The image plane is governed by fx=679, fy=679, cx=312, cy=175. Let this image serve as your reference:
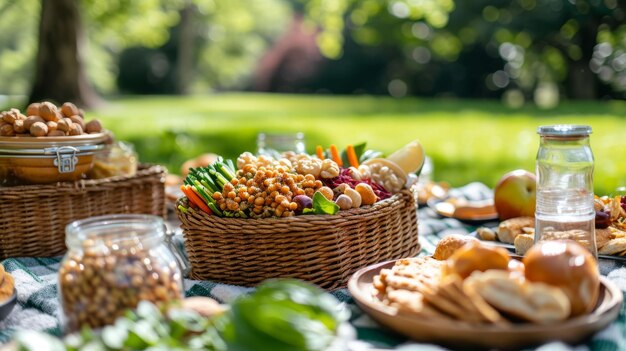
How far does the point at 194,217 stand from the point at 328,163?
0.38m

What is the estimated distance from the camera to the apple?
2232mm

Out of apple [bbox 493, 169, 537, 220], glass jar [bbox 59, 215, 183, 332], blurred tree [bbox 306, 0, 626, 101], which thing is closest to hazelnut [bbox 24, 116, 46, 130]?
glass jar [bbox 59, 215, 183, 332]

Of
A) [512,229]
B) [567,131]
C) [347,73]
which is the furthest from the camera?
[347,73]

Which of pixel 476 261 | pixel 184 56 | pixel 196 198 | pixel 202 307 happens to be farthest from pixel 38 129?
pixel 184 56

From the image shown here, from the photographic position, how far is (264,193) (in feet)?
5.30

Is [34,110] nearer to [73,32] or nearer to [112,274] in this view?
[112,274]

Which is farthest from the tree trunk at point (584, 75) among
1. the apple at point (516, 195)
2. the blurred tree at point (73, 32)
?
the apple at point (516, 195)

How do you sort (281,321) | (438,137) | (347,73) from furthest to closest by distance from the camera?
1. (347,73)
2. (438,137)
3. (281,321)

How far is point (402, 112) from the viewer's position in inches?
397

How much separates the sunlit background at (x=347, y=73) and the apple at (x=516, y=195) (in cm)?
216

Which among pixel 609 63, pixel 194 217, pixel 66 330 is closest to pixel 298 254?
pixel 194 217

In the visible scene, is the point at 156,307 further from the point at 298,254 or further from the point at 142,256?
the point at 298,254

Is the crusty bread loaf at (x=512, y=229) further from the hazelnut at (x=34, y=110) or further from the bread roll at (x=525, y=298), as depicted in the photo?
the hazelnut at (x=34, y=110)

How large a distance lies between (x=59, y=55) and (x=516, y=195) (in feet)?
21.6
